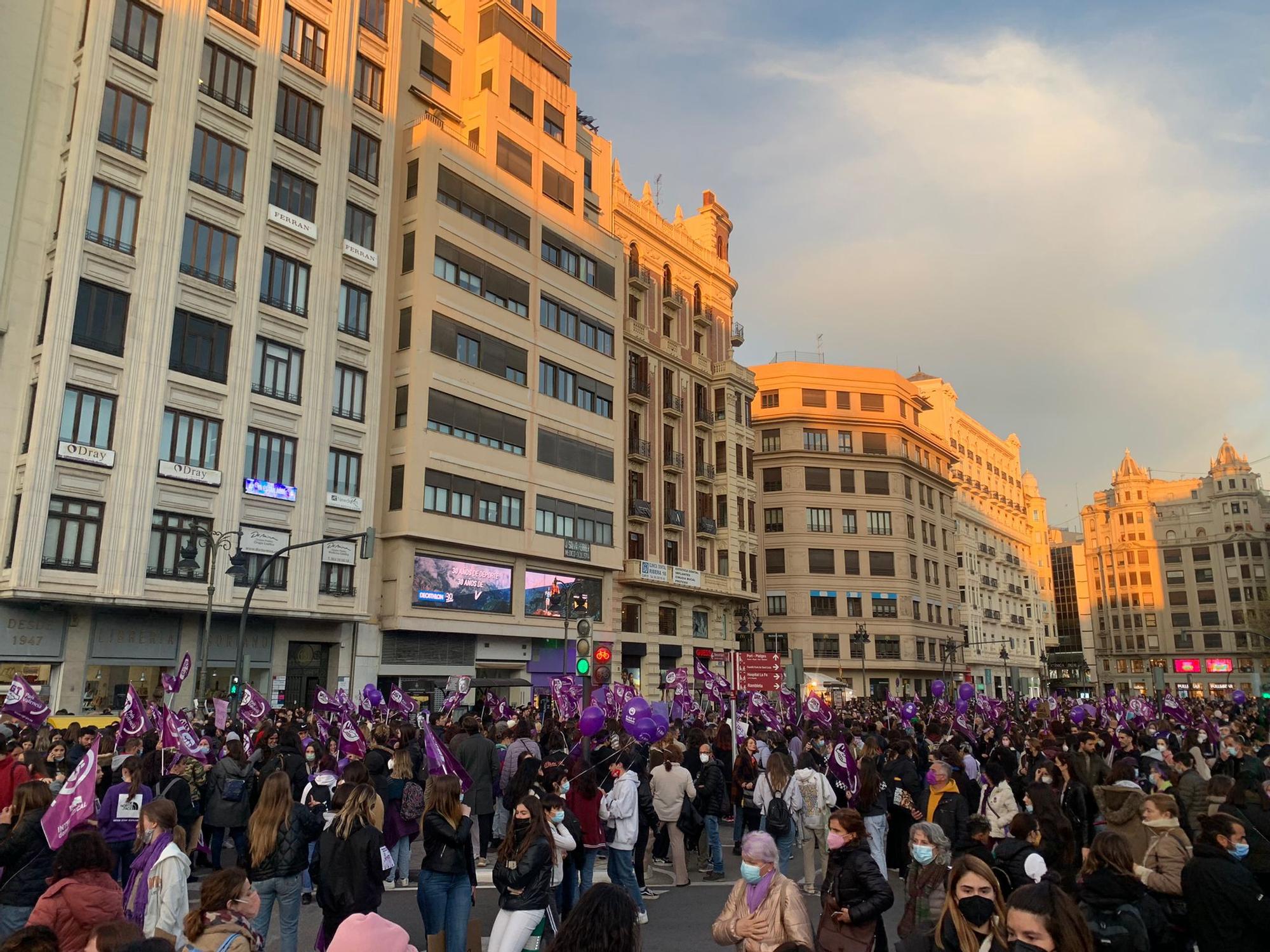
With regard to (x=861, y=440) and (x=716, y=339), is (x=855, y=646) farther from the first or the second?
(x=716, y=339)

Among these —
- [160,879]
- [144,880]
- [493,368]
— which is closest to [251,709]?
[144,880]

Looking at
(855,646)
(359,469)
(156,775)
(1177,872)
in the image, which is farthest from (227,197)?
(855,646)

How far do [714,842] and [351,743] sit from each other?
5.25 metres

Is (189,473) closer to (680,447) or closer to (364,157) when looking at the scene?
(364,157)

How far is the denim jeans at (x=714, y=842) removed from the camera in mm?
13258

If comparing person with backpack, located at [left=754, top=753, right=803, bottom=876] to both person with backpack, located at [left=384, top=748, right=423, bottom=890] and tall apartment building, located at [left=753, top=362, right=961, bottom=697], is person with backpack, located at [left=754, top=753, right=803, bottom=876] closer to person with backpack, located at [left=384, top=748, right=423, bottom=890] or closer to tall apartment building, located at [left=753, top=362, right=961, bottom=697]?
person with backpack, located at [left=384, top=748, right=423, bottom=890]

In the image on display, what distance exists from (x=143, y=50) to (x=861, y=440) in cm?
5166

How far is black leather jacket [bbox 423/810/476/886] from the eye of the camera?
7883 millimetres

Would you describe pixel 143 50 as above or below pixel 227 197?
above

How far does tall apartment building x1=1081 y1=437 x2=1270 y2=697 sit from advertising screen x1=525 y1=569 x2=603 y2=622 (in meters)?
87.2

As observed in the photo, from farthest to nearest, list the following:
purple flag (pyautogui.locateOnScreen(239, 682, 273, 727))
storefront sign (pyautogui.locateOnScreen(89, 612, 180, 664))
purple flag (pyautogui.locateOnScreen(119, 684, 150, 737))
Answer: storefront sign (pyautogui.locateOnScreen(89, 612, 180, 664)) → purple flag (pyautogui.locateOnScreen(239, 682, 273, 727)) → purple flag (pyautogui.locateOnScreen(119, 684, 150, 737))

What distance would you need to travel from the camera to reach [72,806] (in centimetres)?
736

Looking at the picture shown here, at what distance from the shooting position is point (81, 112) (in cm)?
2853

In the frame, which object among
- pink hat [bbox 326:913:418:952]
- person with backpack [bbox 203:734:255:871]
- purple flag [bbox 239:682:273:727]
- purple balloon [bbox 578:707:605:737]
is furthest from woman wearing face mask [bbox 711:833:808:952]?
purple flag [bbox 239:682:273:727]
